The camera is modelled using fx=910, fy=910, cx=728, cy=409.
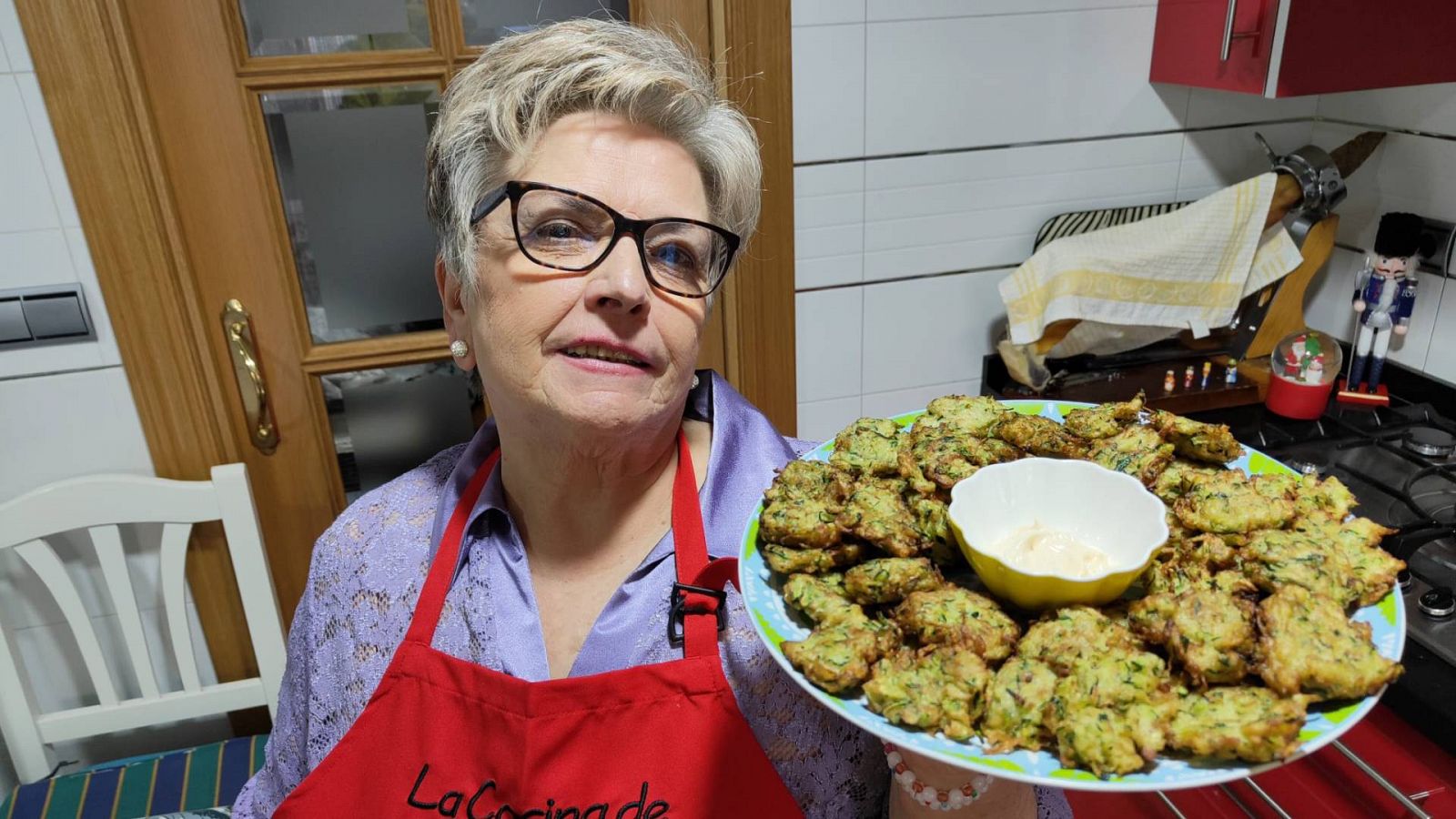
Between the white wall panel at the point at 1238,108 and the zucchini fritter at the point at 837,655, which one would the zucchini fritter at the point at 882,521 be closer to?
the zucchini fritter at the point at 837,655

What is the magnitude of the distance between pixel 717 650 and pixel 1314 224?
5.79 ft

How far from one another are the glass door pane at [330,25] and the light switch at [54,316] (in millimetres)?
559

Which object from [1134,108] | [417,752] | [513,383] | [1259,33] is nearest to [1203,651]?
[513,383]

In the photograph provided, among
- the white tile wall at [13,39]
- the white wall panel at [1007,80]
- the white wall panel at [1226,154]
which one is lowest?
the white wall panel at [1226,154]

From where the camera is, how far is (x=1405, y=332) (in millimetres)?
1954

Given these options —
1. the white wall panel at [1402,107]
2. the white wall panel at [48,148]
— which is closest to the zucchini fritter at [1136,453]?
the white wall panel at [1402,107]

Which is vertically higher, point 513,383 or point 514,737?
point 513,383

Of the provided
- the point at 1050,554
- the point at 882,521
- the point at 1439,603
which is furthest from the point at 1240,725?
the point at 1439,603

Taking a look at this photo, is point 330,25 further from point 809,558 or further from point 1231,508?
point 1231,508

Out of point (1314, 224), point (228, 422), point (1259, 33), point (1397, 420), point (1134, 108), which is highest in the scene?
point (1259, 33)

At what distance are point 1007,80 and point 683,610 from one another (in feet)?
4.84

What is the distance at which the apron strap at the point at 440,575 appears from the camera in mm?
1118

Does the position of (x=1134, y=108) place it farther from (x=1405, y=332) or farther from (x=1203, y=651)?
(x=1203, y=651)

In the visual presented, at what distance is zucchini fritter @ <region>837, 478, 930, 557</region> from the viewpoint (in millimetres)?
734
